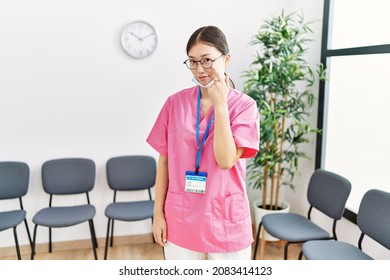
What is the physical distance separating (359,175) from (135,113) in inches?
73.7

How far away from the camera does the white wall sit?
101 inches

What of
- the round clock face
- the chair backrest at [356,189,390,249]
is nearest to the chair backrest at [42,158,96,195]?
the round clock face

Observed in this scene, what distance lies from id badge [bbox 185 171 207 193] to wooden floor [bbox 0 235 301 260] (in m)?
1.66

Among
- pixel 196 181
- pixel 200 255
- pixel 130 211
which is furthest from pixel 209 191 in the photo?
pixel 130 211

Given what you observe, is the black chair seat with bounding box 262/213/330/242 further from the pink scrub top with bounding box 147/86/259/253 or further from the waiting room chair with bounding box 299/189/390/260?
the pink scrub top with bounding box 147/86/259/253

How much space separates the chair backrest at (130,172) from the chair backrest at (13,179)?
64cm

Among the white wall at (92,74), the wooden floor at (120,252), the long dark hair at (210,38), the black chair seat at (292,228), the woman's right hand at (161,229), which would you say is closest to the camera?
the long dark hair at (210,38)

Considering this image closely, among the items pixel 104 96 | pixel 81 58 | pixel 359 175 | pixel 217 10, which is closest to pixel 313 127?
pixel 359 175

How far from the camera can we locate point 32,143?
8.75ft

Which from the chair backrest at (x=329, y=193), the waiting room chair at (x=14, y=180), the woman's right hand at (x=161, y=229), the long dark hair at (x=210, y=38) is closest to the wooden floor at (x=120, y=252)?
the waiting room chair at (x=14, y=180)

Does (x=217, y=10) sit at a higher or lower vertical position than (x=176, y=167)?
higher

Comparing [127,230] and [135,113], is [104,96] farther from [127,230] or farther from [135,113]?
[127,230]

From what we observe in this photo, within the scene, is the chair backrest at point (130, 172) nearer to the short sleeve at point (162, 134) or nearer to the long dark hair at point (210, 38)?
the short sleeve at point (162, 134)

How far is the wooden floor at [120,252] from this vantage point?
105 inches
